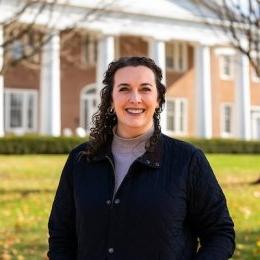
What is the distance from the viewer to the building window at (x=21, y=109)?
33.1 metres

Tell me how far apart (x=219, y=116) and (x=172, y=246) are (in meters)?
38.8

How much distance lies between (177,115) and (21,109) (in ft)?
34.9

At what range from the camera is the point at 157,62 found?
101 ft

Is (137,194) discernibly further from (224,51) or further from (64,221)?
(224,51)

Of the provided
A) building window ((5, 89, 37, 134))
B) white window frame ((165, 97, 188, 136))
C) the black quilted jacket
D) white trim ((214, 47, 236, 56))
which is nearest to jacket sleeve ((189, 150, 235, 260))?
the black quilted jacket

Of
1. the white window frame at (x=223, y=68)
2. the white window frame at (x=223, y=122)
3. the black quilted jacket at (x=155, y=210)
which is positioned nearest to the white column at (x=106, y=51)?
the white window frame at (x=223, y=68)

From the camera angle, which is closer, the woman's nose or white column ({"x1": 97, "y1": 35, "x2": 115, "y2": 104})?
the woman's nose

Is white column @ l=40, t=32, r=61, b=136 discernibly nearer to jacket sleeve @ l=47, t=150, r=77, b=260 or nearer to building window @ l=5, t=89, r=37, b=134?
building window @ l=5, t=89, r=37, b=134

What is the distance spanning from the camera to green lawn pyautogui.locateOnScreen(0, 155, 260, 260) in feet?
22.6

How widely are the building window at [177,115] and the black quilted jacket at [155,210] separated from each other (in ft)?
118

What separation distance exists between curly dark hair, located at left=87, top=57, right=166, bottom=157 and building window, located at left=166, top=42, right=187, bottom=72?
36512 millimetres

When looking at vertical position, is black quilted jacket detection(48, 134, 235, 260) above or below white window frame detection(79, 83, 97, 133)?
below

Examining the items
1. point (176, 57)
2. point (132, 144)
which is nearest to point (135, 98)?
point (132, 144)

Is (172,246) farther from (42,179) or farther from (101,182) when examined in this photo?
(42,179)
